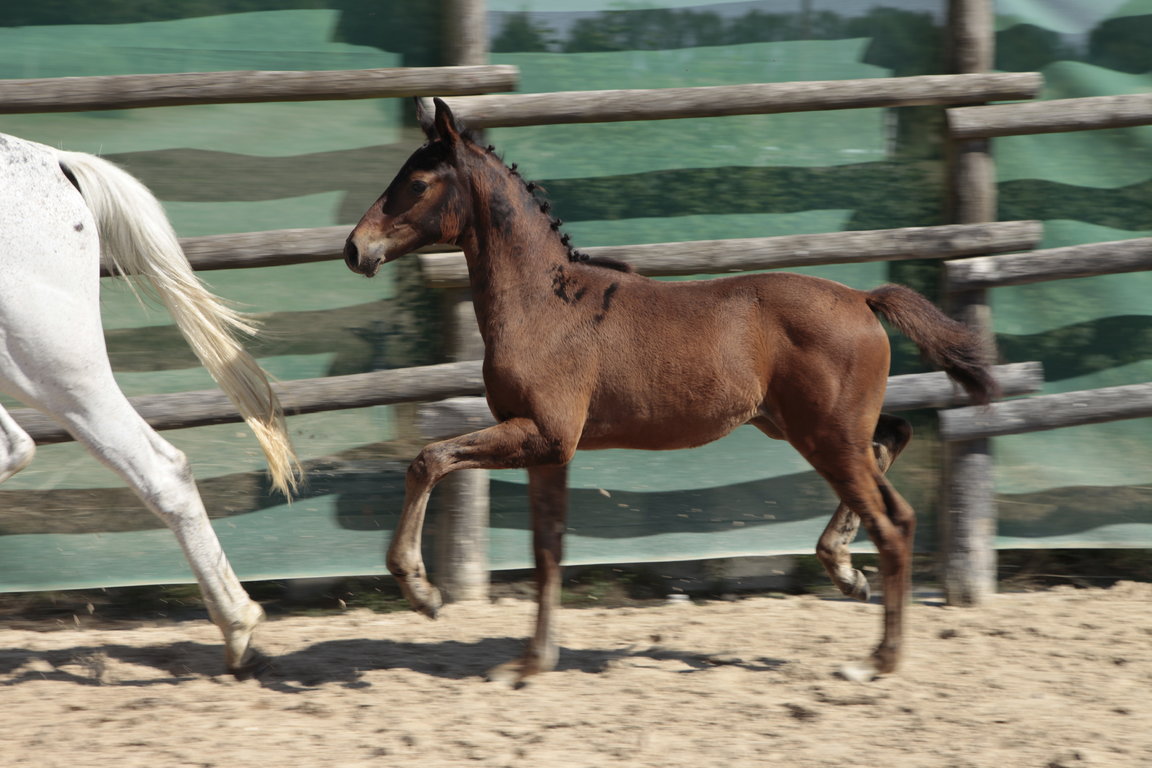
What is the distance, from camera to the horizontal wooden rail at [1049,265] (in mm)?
4438

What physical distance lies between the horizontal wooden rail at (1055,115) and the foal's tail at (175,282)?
2916 millimetres

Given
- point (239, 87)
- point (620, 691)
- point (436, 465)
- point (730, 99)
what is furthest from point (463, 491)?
point (730, 99)

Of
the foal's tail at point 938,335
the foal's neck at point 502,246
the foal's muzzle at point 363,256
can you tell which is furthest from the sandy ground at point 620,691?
the foal's muzzle at point 363,256

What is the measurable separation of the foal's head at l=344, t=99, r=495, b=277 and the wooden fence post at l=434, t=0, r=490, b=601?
81 centimetres

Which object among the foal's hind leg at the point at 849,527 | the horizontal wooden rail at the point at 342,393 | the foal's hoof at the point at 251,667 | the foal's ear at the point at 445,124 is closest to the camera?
the foal's ear at the point at 445,124

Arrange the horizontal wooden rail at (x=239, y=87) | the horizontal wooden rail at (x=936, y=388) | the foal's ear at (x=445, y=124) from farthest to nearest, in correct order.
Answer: the horizontal wooden rail at (x=936, y=388), the horizontal wooden rail at (x=239, y=87), the foal's ear at (x=445, y=124)

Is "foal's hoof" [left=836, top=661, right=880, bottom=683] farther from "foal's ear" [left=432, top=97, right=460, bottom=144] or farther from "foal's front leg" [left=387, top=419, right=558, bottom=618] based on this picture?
"foal's ear" [left=432, top=97, right=460, bottom=144]

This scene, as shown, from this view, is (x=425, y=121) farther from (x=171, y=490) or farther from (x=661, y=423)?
(x=171, y=490)

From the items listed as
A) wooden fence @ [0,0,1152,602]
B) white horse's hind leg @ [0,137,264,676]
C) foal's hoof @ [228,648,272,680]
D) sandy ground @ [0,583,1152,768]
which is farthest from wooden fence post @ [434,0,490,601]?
white horse's hind leg @ [0,137,264,676]

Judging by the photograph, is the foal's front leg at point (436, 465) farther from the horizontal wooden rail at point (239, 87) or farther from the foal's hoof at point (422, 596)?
the horizontal wooden rail at point (239, 87)

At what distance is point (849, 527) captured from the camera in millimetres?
4035

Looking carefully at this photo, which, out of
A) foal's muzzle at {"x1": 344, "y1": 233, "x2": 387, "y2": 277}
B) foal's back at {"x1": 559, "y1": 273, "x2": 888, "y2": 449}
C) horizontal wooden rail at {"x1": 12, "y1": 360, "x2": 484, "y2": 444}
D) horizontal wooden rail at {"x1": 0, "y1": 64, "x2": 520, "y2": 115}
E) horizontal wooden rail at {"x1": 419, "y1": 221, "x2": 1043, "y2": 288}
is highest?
horizontal wooden rail at {"x1": 0, "y1": 64, "x2": 520, "y2": 115}

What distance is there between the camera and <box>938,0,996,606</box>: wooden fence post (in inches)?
177

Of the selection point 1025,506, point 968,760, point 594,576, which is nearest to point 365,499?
point 594,576
